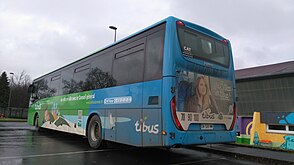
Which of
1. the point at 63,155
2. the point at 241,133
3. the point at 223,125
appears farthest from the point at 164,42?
the point at 241,133

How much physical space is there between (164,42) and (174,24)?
21.5 inches

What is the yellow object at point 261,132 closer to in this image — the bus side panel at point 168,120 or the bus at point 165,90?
the bus at point 165,90

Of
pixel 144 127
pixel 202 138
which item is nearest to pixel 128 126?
pixel 144 127

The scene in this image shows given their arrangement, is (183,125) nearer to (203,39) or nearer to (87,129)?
(203,39)

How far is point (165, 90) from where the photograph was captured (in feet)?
18.9

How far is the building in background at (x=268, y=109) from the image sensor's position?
61.6 feet

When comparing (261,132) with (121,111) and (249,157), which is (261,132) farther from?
(121,111)

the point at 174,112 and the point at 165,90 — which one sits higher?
the point at 165,90

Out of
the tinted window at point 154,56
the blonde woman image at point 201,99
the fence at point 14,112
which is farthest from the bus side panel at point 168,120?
the fence at point 14,112

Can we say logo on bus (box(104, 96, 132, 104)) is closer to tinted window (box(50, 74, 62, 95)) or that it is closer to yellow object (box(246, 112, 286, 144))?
tinted window (box(50, 74, 62, 95))

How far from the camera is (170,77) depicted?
5750 mm

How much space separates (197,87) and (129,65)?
2.22m

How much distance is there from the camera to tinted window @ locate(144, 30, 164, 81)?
6.14 metres

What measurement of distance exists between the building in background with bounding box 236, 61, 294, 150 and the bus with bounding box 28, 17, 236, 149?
41.6 feet
